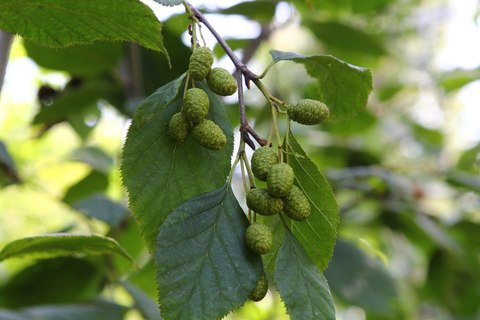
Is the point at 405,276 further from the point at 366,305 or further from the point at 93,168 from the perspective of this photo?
the point at 93,168

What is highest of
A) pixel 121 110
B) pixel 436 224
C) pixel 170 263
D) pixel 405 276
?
pixel 170 263

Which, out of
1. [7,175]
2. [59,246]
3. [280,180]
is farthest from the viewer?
[7,175]

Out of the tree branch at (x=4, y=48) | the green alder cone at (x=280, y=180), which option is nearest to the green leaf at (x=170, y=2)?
the green alder cone at (x=280, y=180)

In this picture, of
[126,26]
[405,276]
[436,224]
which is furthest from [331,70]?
[405,276]

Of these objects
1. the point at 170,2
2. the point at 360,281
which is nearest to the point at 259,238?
the point at 170,2

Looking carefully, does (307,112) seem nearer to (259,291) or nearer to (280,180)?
(280,180)

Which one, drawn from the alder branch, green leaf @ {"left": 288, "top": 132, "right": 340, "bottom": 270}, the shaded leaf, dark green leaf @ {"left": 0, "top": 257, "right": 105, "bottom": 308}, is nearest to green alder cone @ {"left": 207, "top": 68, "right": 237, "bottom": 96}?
the alder branch
